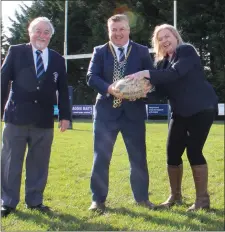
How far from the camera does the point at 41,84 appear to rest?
395 centimetres

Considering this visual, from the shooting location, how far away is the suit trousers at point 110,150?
416 cm

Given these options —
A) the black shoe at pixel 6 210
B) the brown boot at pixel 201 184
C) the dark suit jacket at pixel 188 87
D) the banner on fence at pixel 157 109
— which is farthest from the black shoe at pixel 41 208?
the banner on fence at pixel 157 109

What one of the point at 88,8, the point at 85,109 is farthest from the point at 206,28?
the point at 88,8

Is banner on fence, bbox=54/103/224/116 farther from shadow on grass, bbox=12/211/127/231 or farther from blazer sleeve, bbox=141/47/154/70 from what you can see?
shadow on grass, bbox=12/211/127/231

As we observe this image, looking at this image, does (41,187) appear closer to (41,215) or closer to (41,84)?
(41,215)

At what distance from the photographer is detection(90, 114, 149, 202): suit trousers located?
4164 mm

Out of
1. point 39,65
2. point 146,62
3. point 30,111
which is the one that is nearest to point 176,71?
point 146,62

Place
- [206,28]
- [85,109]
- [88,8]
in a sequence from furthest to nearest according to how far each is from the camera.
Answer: [88,8] → [85,109] → [206,28]

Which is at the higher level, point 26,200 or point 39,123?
point 39,123

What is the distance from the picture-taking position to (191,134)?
4141 millimetres

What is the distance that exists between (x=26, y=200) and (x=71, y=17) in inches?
1026

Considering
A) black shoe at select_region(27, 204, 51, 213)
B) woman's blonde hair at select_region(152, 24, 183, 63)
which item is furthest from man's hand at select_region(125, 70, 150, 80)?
black shoe at select_region(27, 204, 51, 213)

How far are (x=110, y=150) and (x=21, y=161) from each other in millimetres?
849

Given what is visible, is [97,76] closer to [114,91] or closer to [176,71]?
[114,91]
